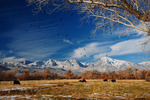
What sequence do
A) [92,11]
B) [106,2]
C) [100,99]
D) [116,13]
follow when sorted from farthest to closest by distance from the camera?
[92,11]
[116,13]
[100,99]
[106,2]

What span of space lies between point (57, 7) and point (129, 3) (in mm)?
5322

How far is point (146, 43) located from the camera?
9695 mm

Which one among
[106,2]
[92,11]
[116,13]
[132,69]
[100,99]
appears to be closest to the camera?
[106,2]

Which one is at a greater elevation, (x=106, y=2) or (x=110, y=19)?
(x=106, y=2)

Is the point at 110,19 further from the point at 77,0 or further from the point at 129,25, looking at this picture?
the point at 77,0

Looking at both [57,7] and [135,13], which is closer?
[135,13]

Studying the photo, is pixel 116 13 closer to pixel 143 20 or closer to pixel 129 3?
pixel 129 3

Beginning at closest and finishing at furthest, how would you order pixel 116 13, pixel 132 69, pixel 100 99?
1. pixel 100 99
2. pixel 116 13
3. pixel 132 69

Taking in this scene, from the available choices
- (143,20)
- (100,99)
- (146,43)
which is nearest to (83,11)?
(143,20)

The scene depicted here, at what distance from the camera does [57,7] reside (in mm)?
9297

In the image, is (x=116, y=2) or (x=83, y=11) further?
(x=83, y=11)

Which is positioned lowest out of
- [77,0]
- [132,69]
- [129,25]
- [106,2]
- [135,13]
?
[132,69]

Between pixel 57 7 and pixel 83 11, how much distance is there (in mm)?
2110

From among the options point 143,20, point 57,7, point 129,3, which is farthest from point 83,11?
point 143,20
